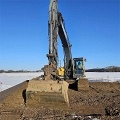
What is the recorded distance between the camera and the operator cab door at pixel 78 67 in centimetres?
1891

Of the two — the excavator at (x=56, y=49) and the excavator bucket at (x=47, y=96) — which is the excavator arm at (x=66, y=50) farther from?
the excavator bucket at (x=47, y=96)

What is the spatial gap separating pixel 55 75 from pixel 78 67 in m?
8.06

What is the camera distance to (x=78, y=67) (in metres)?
19.0

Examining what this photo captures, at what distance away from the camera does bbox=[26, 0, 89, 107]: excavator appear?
9.01m

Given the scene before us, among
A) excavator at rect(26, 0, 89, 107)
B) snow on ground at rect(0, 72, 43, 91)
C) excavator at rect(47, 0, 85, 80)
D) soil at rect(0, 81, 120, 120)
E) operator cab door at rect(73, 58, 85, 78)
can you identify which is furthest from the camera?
snow on ground at rect(0, 72, 43, 91)

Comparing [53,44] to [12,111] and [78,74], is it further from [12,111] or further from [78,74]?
[78,74]

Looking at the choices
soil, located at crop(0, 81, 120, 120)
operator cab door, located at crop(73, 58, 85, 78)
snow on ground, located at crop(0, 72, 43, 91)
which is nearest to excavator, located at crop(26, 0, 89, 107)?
operator cab door, located at crop(73, 58, 85, 78)

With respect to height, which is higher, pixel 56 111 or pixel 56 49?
pixel 56 49

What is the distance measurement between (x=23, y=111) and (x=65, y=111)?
54.0 inches

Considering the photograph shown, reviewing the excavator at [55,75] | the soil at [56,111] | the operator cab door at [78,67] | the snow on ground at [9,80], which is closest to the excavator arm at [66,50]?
the excavator at [55,75]

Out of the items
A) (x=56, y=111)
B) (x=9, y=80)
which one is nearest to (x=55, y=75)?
(x=56, y=111)

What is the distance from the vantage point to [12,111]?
8.30 meters

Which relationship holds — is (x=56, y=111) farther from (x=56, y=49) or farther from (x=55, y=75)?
(x=56, y=49)

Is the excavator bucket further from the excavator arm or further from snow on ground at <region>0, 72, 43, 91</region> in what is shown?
snow on ground at <region>0, 72, 43, 91</region>
